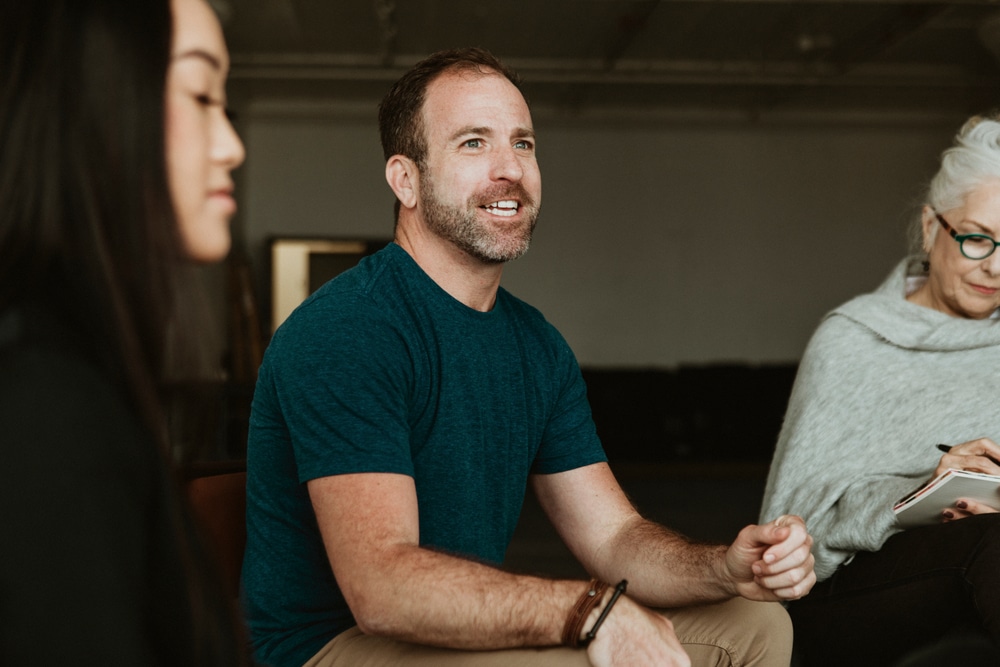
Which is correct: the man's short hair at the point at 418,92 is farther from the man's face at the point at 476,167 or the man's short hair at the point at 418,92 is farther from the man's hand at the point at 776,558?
the man's hand at the point at 776,558

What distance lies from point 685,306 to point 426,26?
3993 mm

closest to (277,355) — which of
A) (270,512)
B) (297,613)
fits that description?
(270,512)

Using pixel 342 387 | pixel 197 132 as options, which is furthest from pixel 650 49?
pixel 197 132

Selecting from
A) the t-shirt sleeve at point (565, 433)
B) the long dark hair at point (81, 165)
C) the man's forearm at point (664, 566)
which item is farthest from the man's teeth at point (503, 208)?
the long dark hair at point (81, 165)

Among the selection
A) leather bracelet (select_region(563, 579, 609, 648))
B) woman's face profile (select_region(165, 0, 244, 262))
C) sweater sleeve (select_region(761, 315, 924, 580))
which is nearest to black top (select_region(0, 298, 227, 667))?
woman's face profile (select_region(165, 0, 244, 262))

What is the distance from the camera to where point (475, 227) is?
1857 millimetres

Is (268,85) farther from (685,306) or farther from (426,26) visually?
(685,306)

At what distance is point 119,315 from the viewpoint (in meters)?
0.75

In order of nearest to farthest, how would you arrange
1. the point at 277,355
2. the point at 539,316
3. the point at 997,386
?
the point at 277,355 < the point at 539,316 < the point at 997,386

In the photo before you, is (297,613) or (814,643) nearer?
(297,613)

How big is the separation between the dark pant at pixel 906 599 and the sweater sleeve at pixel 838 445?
0.06 metres

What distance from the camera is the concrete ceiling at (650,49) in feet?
23.7

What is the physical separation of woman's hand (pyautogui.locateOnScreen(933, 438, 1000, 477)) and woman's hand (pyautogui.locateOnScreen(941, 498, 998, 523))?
0.07 metres

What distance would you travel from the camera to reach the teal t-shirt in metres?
1.46
